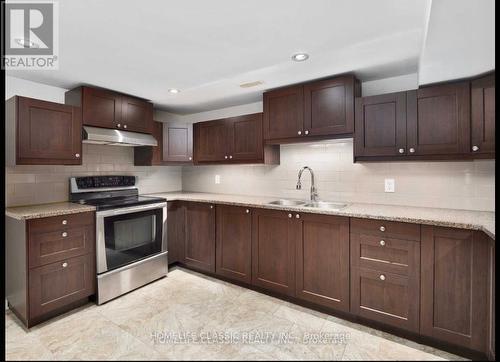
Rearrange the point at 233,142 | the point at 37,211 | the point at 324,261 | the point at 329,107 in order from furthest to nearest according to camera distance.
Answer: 1. the point at 233,142
2. the point at 329,107
3. the point at 324,261
4. the point at 37,211

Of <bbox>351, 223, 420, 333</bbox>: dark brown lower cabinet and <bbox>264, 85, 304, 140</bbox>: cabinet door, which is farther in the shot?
<bbox>264, 85, 304, 140</bbox>: cabinet door

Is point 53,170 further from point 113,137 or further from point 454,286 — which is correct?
point 454,286

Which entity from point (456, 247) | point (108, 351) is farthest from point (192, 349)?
point (456, 247)

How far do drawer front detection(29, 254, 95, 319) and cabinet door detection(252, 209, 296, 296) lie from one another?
139 cm

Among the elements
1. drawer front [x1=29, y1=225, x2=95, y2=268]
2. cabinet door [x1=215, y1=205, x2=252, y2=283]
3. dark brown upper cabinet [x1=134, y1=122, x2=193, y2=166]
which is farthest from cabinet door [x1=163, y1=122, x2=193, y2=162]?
drawer front [x1=29, y1=225, x2=95, y2=268]

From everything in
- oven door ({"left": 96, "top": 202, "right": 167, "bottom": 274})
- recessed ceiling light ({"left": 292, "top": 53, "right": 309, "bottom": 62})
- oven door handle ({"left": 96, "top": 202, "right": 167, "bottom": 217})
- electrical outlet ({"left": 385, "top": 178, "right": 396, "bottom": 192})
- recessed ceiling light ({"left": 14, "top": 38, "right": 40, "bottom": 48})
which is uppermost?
recessed ceiling light ({"left": 292, "top": 53, "right": 309, "bottom": 62})

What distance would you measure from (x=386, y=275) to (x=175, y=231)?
210 centimetres

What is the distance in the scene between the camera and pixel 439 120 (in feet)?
5.85

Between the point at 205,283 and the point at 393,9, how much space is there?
99.6 inches

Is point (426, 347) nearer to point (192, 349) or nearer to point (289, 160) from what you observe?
point (192, 349)

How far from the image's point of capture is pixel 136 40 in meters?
1.58

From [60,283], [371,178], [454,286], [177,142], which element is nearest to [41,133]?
[60,283]

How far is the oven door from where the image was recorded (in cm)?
218

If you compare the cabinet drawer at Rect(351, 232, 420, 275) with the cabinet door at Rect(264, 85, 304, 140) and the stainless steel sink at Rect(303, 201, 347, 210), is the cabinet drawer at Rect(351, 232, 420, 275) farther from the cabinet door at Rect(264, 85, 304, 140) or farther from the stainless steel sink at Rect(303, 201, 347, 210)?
the cabinet door at Rect(264, 85, 304, 140)
